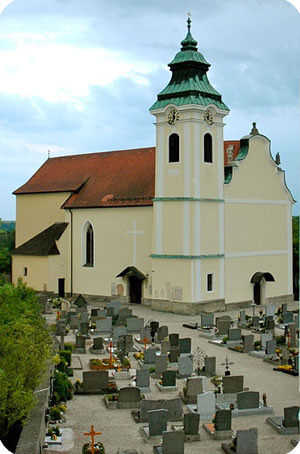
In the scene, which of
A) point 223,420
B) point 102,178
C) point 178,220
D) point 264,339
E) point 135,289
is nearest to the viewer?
point 223,420

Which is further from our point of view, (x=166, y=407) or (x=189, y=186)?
(x=189, y=186)

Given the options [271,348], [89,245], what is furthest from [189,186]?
[271,348]

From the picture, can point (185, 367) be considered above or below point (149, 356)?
below

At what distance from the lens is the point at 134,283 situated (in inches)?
1617

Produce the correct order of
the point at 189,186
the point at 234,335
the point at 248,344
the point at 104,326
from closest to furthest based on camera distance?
the point at 248,344, the point at 234,335, the point at 104,326, the point at 189,186

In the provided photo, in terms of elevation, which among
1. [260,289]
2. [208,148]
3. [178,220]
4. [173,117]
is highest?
[173,117]

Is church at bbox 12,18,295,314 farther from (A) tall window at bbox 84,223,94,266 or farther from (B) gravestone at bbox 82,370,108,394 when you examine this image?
(B) gravestone at bbox 82,370,108,394

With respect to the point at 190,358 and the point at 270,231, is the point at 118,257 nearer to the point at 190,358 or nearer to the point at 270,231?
the point at 270,231

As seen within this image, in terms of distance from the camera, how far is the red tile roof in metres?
42.0

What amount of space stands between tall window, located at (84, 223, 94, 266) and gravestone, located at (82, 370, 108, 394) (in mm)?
23374

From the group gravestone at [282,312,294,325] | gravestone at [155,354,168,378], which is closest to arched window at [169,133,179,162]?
gravestone at [282,312,294,325]

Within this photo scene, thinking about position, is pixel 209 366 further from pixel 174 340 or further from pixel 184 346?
pixel 174 340

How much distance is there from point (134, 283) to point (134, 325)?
9.75m

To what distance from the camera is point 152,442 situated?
16.0 m
